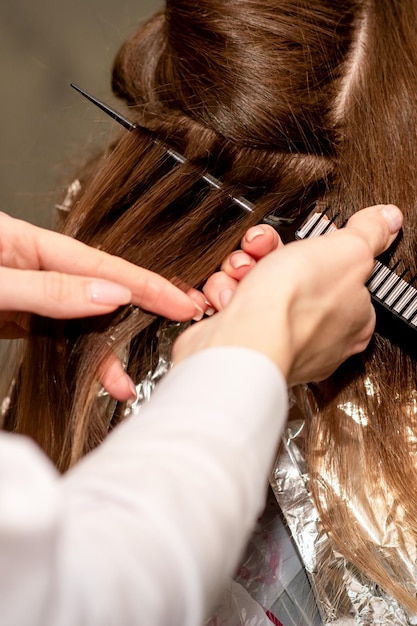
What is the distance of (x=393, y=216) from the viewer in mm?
695

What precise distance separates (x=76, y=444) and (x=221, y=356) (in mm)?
371

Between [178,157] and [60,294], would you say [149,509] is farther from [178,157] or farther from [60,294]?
[178,157]

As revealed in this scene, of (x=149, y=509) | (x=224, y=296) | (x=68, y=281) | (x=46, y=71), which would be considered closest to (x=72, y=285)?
(x=68, y=281)

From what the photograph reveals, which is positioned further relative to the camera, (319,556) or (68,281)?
(319,556)

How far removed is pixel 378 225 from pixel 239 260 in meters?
0.18

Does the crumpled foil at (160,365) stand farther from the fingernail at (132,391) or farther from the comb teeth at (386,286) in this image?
the comb teeth at (386,286)

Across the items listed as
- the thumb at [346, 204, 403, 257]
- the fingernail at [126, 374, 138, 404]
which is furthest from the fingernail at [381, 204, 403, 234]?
the fingernail at [126, 374, 138, 404]

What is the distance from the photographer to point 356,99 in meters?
0.77

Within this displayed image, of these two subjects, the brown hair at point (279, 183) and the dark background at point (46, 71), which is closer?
the brown hair at point (279, 183)

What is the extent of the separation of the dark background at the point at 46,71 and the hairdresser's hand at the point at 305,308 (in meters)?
0.77

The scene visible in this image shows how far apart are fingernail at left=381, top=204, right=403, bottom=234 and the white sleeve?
1.11 ft

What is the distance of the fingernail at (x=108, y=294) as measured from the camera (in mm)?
593

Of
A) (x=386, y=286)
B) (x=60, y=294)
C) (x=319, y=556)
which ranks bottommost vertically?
(x=319, y=556)

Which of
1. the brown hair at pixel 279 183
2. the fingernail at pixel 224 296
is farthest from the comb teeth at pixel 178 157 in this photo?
the fingernail at pixel 224 296
